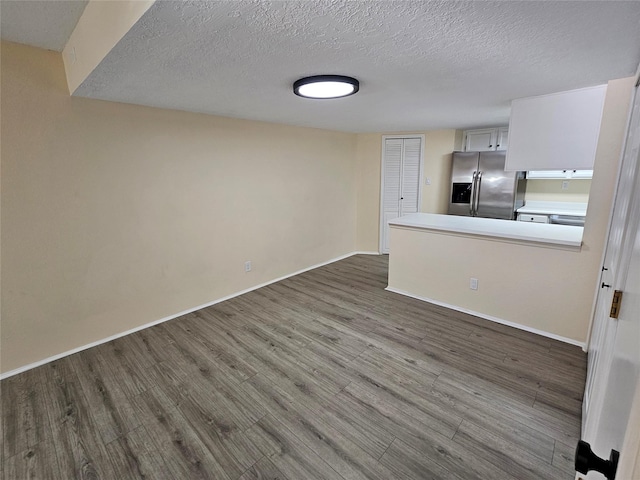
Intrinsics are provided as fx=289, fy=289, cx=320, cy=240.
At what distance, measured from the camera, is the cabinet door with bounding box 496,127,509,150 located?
4211mm

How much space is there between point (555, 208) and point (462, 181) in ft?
4.66

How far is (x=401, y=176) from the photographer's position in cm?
502

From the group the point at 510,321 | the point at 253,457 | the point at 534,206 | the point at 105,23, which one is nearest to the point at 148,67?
the point at 105,23

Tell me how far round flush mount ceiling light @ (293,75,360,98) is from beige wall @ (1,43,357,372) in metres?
1.54

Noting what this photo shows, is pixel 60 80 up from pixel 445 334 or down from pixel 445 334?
up

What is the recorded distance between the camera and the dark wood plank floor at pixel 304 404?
1.55 meters

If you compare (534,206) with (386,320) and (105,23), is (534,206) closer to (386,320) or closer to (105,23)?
(386,320)

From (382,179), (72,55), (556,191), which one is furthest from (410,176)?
(72,55)

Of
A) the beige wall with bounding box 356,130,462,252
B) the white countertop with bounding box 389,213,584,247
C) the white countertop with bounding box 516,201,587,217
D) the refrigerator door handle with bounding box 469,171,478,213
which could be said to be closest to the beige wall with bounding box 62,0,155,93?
the white countertop with bounding box 389,213,584,247

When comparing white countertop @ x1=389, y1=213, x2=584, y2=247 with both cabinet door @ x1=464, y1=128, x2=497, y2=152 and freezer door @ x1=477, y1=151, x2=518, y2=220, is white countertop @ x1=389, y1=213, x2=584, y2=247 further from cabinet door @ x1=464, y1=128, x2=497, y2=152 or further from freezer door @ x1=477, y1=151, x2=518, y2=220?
cabinet door @ x1=464, y1=128, x2=497, y2=152

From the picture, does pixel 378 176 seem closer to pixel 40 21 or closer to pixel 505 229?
pixel 505 229

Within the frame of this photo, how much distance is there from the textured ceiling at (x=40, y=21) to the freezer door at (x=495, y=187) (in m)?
4.53

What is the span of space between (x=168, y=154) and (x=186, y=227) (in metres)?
0.76

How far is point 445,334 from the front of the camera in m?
2.74
